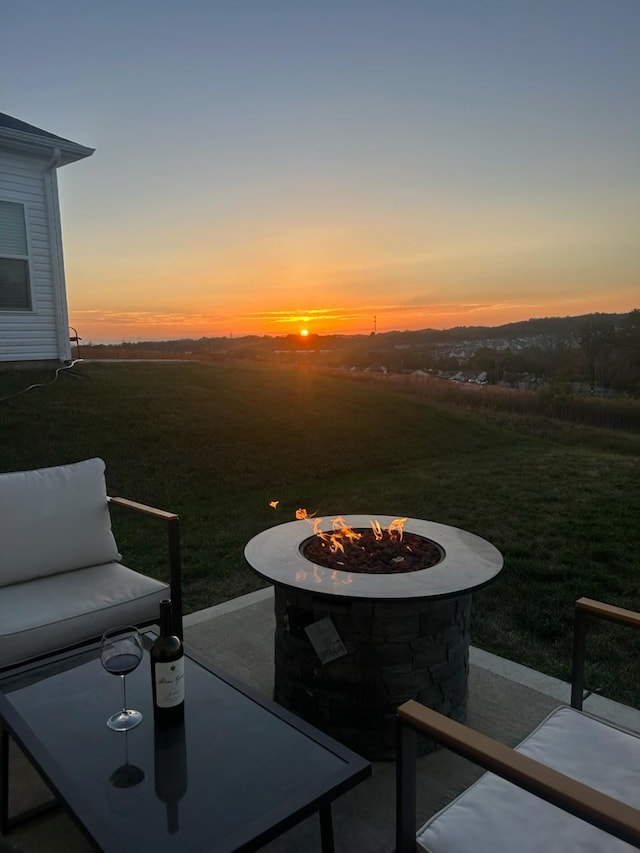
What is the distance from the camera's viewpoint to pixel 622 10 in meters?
4.50

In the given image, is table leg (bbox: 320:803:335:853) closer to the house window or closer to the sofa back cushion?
the sofa back cushion

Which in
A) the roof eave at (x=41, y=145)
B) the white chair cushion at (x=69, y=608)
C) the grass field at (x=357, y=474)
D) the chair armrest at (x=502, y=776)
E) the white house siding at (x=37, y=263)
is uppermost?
the roof eave at (x=41, y=145)

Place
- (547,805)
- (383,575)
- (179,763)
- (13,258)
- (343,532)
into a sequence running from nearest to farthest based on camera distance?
(547,805) < (179,763) < (383,575) < (343,532) < (13,258)

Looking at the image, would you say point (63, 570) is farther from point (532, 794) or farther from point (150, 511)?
point (532, 794)

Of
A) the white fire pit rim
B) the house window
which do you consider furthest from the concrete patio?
the house window

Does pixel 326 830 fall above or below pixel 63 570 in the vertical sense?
below

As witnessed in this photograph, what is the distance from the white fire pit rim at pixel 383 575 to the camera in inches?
76.0

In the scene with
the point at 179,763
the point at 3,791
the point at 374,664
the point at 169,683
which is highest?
the point at 169,683

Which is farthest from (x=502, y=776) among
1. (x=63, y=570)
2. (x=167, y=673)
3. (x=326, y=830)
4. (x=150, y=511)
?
(x=63, y=570)

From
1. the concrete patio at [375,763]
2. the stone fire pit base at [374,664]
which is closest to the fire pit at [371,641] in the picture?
the stone fire pit base at [374,664]

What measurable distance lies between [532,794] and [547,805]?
0.22 meters

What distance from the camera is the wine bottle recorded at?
142 centimetres

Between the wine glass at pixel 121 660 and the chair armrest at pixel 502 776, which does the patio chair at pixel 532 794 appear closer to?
the chair armrest at pixel 502 776

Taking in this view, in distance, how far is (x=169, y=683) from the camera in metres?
1.46
